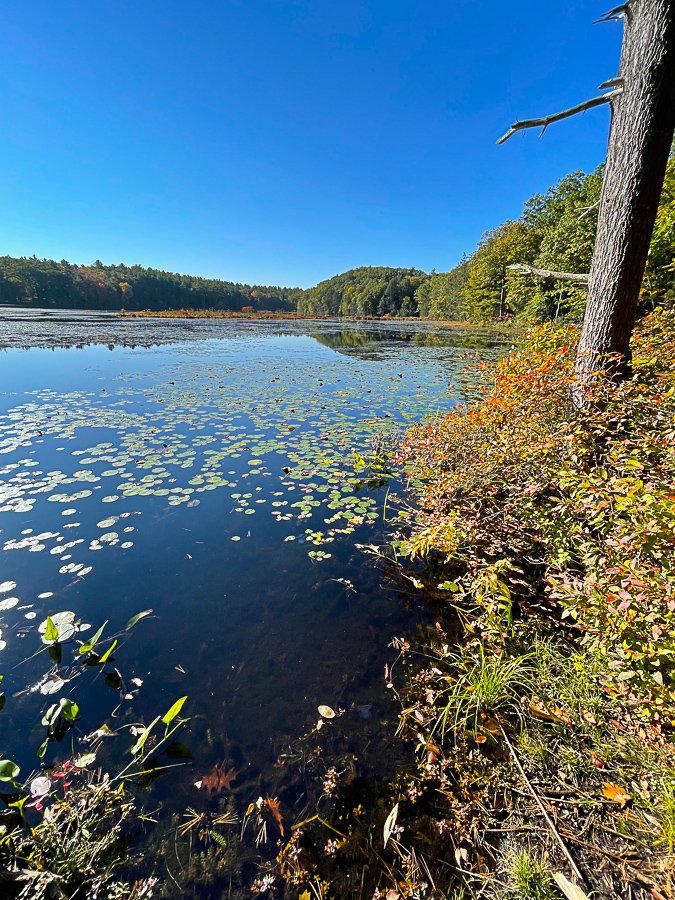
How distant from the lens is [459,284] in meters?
54.4

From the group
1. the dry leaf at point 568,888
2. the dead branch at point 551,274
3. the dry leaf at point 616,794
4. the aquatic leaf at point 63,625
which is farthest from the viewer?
the dead branch at point 551,274

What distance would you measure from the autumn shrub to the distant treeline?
0.89m

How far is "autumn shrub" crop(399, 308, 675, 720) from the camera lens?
58.5 inches

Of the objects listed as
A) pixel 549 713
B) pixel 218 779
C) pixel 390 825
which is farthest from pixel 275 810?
pixel 549 713

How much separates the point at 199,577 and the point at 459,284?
205ft

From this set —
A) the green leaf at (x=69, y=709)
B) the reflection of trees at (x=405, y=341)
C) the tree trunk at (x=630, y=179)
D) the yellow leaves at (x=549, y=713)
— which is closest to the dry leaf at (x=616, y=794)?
the yellow leaves at (x=549, y=713)

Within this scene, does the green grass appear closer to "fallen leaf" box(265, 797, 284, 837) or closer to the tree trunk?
"fallen leaf" box(265, 797, 284, 837)

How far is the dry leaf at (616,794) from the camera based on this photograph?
1359 millimetres

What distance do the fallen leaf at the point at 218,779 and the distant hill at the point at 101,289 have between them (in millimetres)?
82148

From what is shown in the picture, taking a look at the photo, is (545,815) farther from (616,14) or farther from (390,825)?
(616,14)

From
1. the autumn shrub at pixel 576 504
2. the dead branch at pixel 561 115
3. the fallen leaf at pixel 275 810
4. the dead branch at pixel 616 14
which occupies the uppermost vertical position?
the dead branch at pixel 616 14

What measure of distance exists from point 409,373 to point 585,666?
11.7 metres

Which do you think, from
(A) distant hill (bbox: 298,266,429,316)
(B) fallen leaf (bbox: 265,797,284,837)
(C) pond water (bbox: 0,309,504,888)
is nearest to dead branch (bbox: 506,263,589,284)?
(C) pond water (bbox: 0,309,504,888)

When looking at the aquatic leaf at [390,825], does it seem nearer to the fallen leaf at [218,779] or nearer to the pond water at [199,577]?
the pond water at [199,577]
